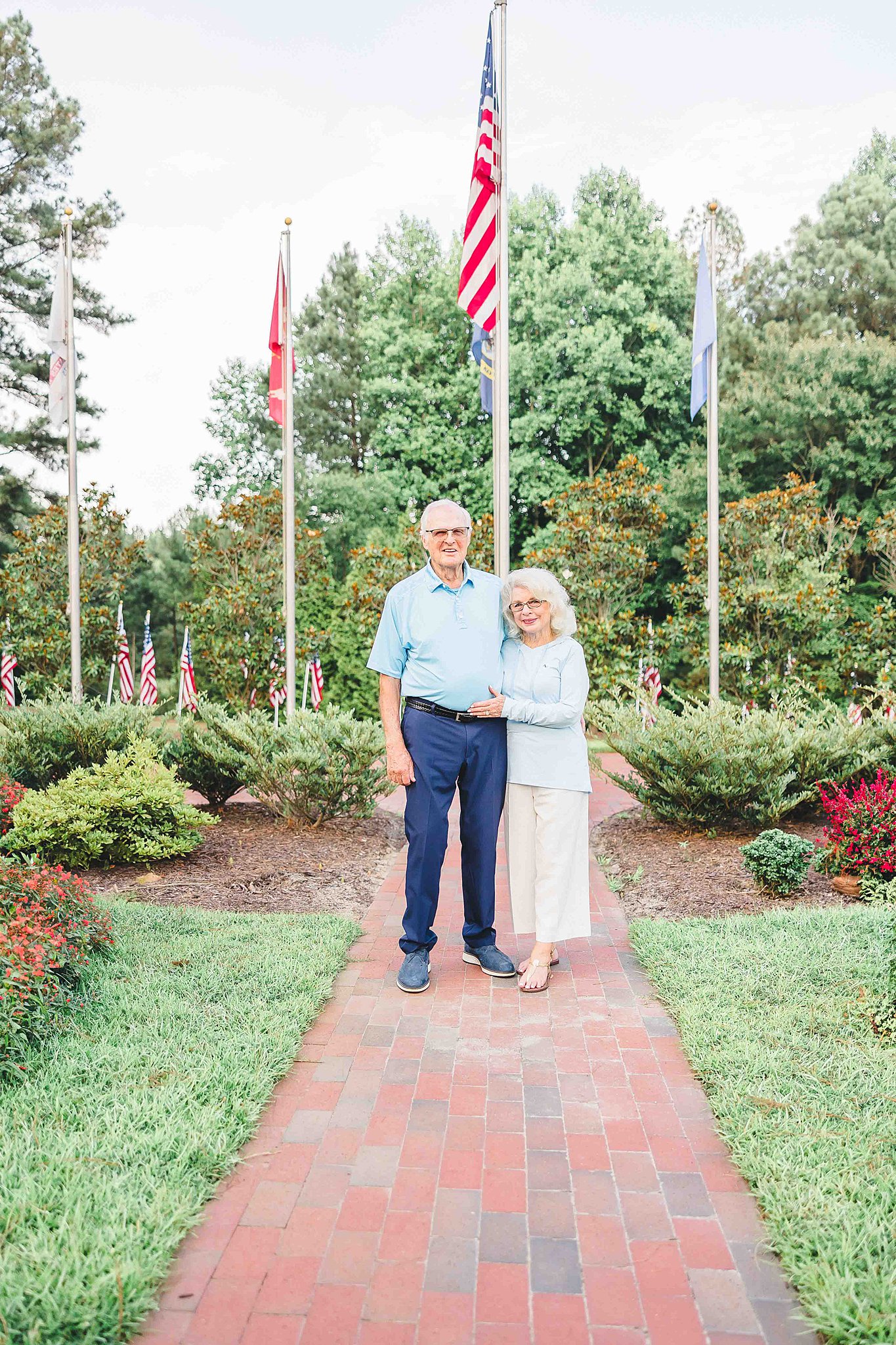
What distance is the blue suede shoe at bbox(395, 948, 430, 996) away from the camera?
151 inches

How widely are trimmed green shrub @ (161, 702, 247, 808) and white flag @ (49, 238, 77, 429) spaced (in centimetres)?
528

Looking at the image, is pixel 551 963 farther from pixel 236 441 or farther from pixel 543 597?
pixel 236 441

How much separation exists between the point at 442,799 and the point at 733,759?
9.69ft

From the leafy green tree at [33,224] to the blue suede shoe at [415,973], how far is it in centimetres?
1822

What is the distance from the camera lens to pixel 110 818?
588 cm

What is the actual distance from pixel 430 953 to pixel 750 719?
319cm

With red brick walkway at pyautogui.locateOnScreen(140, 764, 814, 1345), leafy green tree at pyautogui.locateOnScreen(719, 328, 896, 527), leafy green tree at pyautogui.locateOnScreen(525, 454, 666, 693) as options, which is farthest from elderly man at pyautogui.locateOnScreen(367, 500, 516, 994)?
leafy green tree at pyautogui.locateOnScreen(719, 328, 896, 527)

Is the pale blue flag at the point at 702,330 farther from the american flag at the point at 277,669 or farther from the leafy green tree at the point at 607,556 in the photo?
the american flag at the point at 277,669

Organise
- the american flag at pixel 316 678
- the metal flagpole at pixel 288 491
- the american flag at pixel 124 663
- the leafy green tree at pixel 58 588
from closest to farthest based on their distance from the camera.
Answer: the metal flagpole at pixel 288 491 < the american flag at pixel 316 678 < the american flag at pixel 124 663 < the leafy green tree at pixel 58 588

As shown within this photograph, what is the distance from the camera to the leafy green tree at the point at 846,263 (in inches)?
839

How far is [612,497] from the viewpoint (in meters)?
16.0

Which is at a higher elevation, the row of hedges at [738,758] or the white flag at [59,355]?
the white flag at [59,355]

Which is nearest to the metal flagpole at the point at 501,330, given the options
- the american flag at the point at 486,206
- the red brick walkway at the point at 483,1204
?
the american flag at the point at 486,206

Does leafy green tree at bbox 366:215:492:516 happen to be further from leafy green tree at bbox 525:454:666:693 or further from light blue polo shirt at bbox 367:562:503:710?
light blue polo shirt at bbox 367:562:503:710
